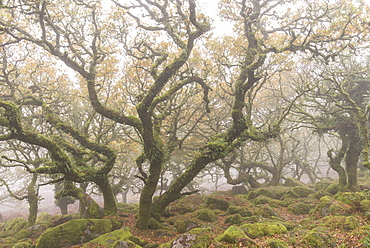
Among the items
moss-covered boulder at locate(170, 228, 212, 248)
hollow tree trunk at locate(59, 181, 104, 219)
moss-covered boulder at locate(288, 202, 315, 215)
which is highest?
hollow tree trunk at locate(59, 181, 104, 219)

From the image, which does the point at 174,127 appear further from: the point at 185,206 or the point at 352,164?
the point at 352,164

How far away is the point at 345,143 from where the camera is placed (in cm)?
1688

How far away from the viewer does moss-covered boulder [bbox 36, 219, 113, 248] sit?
9.78m

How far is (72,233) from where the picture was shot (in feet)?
33.6

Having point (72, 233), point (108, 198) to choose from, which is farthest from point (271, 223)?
point (108, 198)

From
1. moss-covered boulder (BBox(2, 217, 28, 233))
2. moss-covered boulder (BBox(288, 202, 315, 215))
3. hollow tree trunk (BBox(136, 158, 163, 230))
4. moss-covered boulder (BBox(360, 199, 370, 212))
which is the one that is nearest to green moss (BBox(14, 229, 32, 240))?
moss-covered boulder (BBox(2, 217, 28, 233))

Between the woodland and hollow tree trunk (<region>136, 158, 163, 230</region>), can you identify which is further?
hollow tree trunk (<region>136, 158, 163, 230</region>)

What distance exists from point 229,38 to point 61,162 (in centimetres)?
1502

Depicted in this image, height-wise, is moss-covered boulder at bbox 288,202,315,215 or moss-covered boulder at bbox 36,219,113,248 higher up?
moss-covered boulder at bbox 36,219,113,248

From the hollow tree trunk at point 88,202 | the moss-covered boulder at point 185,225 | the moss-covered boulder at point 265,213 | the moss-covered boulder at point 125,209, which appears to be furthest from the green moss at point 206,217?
the hollow tree trunk at point 88,202

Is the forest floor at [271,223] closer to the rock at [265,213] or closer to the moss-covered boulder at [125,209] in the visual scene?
the rock at [265,213]

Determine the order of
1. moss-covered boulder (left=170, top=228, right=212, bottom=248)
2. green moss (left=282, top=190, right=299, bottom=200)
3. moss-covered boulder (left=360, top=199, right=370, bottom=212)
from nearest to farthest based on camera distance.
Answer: moss-covered boulder (left=170, top=228, right=212, bottom=248) < moss-covered boulder (left=360, top=199, right=370, bottom=212) < green moss (left=282, top=190, right=299, bottom=200)

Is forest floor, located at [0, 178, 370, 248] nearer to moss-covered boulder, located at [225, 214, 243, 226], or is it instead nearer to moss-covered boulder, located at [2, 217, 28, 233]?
moss-covered boulder, located at [225, 214, 243, 226]

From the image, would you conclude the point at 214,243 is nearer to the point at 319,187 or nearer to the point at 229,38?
the point at 229,38
